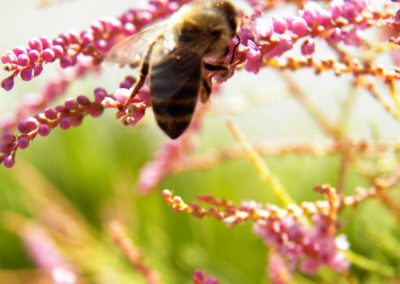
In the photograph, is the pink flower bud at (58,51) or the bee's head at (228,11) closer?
the pink flower bud at (58,51)

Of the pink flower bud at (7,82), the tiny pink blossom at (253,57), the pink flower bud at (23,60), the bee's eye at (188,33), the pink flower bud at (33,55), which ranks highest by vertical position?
the pink flower bud at (23,60)

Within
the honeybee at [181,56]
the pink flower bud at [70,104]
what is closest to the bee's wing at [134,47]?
the honeybee at [181,56]

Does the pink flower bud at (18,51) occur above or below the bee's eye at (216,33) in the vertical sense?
above

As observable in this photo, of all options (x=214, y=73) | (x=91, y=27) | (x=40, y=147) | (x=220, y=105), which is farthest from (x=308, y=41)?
(x=40, y=147)

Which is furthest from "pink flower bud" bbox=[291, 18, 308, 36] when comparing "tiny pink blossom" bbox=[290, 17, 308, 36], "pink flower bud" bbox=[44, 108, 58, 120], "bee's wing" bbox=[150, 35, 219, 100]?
"pink flower bud" bbox=[44, 108, 58, 120]

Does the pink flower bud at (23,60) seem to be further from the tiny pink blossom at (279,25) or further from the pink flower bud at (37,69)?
the tiny pink blossom at (279,25)

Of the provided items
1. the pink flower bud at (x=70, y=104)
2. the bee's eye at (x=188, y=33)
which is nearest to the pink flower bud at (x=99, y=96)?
the pink flower bud at (x=70, y=104)

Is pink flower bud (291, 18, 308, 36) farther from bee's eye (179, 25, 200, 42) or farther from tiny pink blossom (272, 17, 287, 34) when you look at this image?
bee's eye (179, 25, 200, 42)
